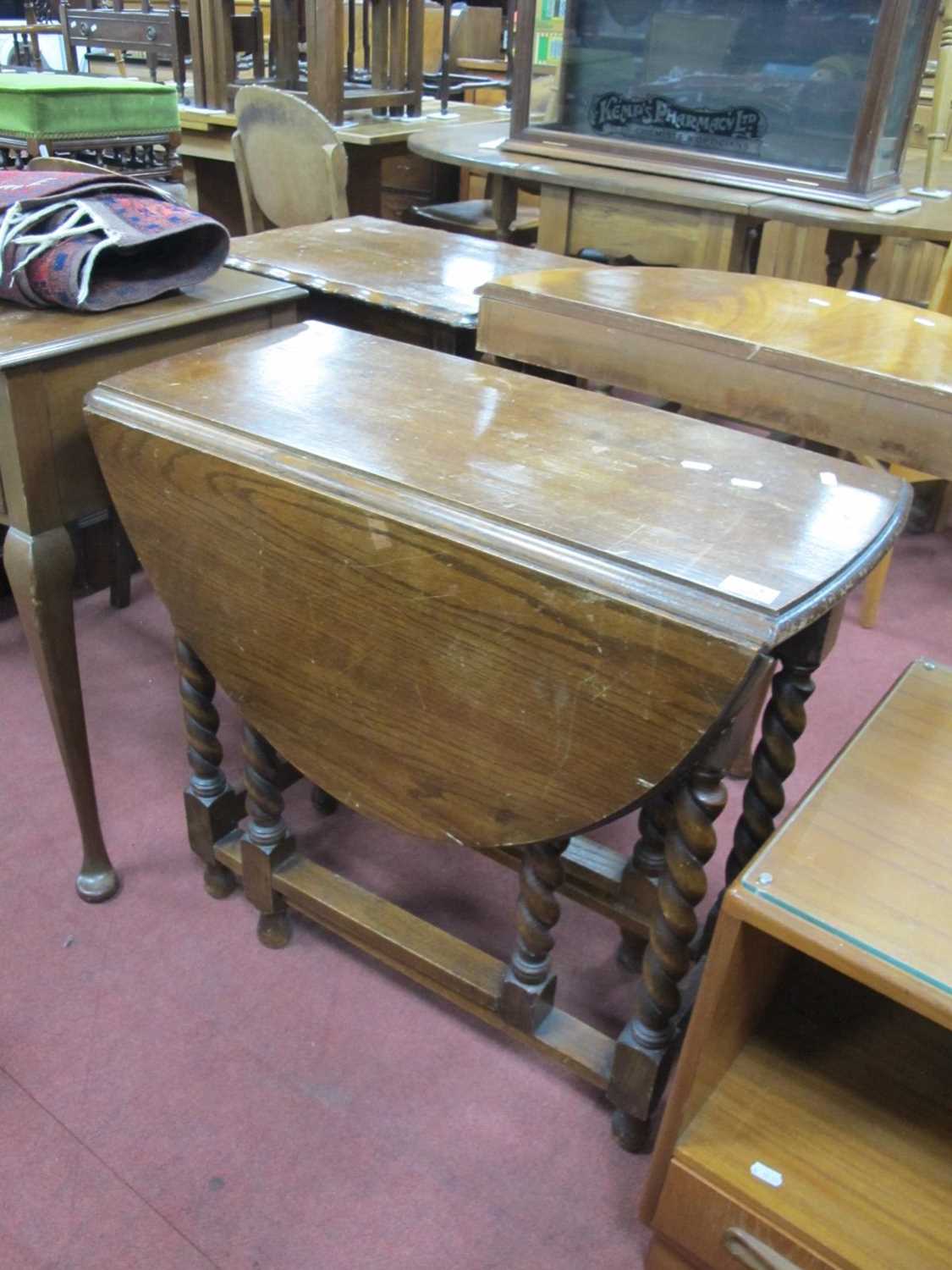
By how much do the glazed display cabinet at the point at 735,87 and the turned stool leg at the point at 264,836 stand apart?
189 cm

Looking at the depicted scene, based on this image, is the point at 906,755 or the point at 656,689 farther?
the point at 906,755

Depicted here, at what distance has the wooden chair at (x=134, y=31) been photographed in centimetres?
383

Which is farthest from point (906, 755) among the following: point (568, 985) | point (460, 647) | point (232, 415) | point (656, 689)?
point (232, 415)

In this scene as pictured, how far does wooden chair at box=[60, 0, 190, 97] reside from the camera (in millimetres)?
3832

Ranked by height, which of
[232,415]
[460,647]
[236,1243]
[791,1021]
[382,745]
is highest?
[232,415]

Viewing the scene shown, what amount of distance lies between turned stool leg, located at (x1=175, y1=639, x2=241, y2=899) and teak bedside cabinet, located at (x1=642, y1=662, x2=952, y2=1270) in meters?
0.70

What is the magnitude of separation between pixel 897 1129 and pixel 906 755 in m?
0.33

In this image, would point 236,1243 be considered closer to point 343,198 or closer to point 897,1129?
point 897,1129

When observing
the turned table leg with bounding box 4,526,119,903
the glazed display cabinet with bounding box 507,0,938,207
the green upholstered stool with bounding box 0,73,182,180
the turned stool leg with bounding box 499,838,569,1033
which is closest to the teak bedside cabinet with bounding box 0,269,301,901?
the turned table leg with bounding box 4,526,119,903

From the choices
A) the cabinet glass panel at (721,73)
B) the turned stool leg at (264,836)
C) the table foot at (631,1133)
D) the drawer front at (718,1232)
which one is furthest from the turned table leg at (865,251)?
the drawer front at (718,1232)

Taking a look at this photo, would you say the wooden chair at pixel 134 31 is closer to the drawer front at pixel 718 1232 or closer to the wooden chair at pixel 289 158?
the wooden chair at pixel 289 158

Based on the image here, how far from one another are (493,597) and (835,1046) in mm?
560

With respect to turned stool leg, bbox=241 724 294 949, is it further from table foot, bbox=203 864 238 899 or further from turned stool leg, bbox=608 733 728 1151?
turned stool leg, bbox=608 733 728 1151

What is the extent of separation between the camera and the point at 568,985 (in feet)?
4.34
